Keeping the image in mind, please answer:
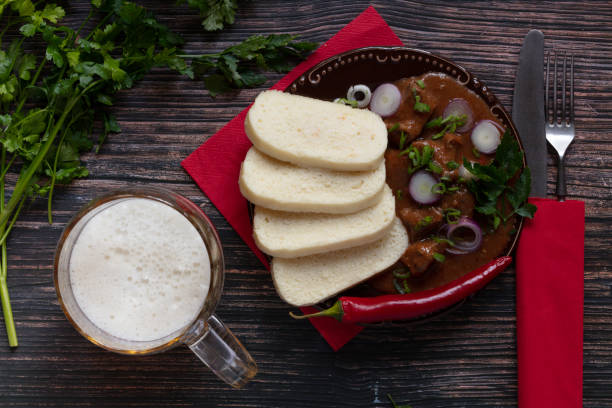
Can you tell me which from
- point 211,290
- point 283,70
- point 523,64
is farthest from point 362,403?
point 523,64

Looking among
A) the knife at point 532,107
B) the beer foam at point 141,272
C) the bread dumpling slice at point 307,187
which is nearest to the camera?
the beer foam at point 141,272

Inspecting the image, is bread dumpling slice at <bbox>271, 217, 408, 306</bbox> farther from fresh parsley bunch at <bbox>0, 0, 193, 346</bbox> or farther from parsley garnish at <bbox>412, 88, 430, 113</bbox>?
fresh parsley bunch at <bbox>0, 0, 193, 346</bbox>

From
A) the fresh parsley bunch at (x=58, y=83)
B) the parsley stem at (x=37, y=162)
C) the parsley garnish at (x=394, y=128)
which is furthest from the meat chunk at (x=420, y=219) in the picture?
the parsley stem at (x=37, y=162)

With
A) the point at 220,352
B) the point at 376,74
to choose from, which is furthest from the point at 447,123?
the point at 220,352

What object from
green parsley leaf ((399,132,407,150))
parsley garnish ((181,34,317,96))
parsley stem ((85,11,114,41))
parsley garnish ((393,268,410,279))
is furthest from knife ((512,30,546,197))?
parsley stem ((85,11,114,41))

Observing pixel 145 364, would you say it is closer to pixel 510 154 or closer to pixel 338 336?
pixel 338 336

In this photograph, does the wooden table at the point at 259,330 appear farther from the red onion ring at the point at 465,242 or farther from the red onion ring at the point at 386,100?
the red onion ring at the point at 386,100
